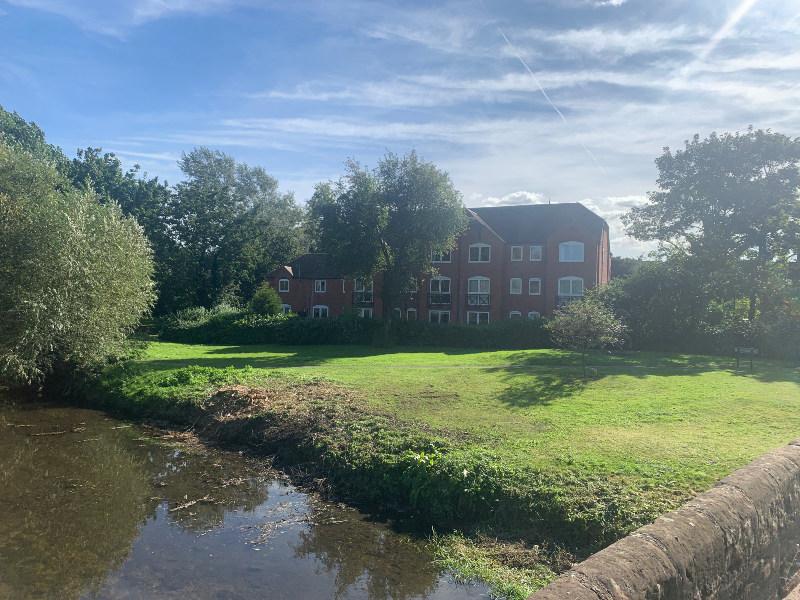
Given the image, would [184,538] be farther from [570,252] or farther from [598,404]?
[570,252]

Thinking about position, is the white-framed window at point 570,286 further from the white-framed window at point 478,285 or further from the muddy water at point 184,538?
the muddy water at point 184,538

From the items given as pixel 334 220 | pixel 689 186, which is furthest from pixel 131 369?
pixel 689 186

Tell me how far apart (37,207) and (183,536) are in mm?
14962

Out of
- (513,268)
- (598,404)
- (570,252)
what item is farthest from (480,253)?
(598,404)

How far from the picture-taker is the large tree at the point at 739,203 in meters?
31.5

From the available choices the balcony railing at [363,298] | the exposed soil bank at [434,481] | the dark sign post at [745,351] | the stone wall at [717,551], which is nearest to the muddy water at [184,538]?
the exposed soil bank at [434,481]

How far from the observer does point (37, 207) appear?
18.5 metres

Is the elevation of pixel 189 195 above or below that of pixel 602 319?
above

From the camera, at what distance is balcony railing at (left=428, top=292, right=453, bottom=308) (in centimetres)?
4747

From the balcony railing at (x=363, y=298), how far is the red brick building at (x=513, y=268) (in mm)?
111

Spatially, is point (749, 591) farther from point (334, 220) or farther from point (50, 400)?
point (334, 220)

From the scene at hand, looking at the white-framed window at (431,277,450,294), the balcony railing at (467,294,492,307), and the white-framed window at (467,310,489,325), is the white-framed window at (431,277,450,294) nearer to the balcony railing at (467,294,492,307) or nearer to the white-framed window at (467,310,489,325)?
the balcony railing at (467,294,492,307)

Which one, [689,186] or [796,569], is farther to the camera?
[689,186]

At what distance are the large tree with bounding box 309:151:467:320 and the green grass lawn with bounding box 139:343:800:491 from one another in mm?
10431
